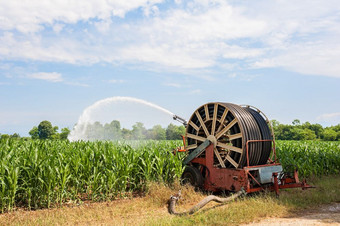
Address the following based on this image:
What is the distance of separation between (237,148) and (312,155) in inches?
368

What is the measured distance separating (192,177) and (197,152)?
2.99ft

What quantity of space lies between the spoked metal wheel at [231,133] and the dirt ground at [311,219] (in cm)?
235

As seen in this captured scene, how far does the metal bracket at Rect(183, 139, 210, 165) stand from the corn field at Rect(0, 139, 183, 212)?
404mm

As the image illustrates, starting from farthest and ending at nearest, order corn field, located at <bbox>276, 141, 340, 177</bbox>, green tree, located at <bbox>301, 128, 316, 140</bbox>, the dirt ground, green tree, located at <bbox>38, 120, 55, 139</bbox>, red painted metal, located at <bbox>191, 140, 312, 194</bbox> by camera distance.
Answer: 1. green tree, located at <bbox>38, 120, 55, 139</bbox>
2. green tree, located at <bbox>301, 128, 316, 140</bbox>
3. corn field, located at <bbox>276, 141, 340, 177</bbox>
4. red painted metal, located at <bbox>191, 140, 312, 194</bbox>
5. the dirt ground

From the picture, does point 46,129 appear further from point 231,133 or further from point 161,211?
point 161,211

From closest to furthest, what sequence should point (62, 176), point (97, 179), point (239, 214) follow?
point (239, 214) → point (62, 176) → point (97, 179)

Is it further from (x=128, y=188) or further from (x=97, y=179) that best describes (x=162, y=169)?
(x=97, y=179)

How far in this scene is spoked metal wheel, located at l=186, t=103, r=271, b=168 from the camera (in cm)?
1027

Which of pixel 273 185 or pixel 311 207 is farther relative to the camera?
pixel 273 185

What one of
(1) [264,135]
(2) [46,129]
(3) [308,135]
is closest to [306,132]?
(3) [308,135]

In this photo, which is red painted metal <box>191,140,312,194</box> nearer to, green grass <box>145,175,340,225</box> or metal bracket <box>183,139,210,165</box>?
metal bracket <box>183,139,210,165</box>

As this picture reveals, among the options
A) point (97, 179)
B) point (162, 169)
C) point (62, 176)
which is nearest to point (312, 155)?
point (162, 169)

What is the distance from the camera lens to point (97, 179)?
33.7ft

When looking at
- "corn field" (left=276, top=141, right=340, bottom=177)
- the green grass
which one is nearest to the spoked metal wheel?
the green grass
